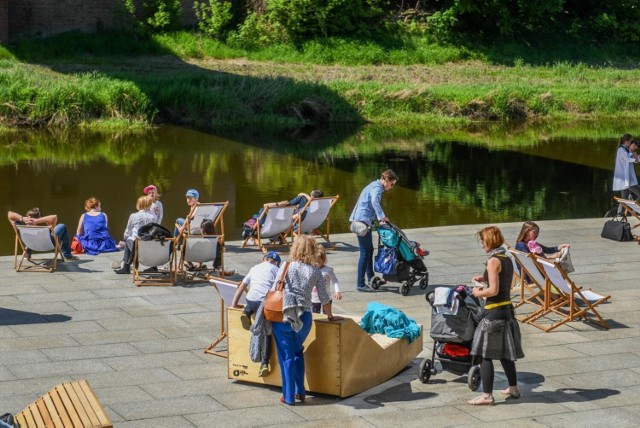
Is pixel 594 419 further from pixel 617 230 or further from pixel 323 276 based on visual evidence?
pixel 617 230

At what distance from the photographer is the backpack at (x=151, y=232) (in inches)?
564

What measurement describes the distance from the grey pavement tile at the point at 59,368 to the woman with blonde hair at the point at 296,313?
1876mm

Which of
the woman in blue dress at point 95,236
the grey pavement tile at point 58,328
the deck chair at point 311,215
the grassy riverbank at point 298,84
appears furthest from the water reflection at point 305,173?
the grey pavement tile at point 58,328

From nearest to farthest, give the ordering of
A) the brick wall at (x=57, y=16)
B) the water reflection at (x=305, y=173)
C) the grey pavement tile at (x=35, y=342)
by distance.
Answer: the grey pavement tile at (x=35, y=342), the water reflection at (x=305, y=173), the brick wall at (x=57, y=16)

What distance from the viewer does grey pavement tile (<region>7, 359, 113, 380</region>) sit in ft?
35.5

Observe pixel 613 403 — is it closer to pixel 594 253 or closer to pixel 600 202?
pixel 594 253

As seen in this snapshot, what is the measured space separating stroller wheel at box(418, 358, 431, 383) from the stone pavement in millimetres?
73

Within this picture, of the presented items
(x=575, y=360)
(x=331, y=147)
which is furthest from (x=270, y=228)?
(x=331, y=147)

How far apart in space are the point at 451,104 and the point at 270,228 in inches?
953

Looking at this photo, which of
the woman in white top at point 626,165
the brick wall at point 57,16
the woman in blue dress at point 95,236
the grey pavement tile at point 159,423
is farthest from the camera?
the brick wall at point 57,16

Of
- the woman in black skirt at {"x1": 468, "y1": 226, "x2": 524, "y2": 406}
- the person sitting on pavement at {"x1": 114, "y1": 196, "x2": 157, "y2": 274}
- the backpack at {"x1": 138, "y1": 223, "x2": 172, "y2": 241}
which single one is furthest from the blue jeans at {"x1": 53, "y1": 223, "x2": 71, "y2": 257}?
the woman in black skirt at {"x1": 468, "y1": 226, "x2": 524, "y2": 406}

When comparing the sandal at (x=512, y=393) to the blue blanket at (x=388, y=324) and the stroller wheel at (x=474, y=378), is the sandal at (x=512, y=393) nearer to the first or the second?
the stroller wheel at (x=474, y=378)

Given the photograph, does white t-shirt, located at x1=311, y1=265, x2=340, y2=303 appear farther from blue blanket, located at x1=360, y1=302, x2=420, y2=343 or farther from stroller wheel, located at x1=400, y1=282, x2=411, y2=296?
stroller wheel, located at x1=400, y1=282, x2=411, y2=296

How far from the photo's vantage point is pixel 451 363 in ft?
34.7
